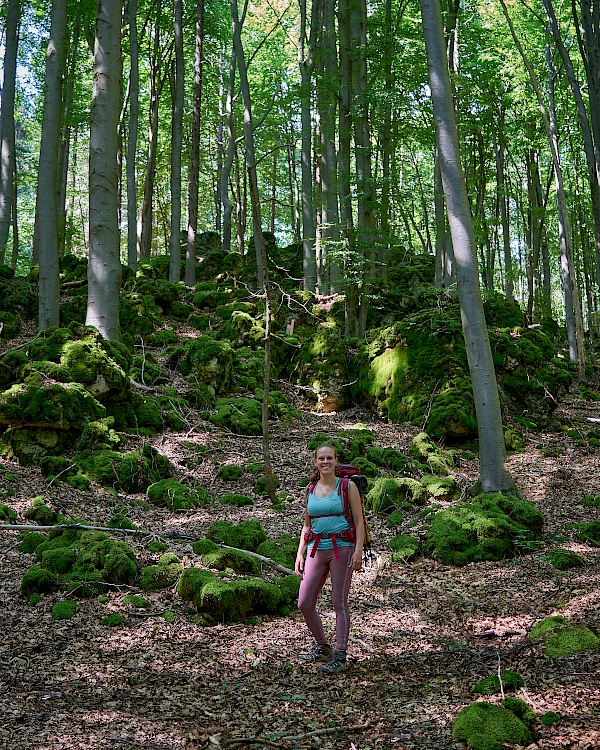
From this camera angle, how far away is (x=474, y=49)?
1659 centimetres

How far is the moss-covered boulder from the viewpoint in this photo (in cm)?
1207

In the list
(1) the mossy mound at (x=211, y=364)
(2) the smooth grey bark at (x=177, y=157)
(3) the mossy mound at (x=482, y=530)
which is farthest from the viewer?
(2) the smooth grey bark at (x=177, y=157)

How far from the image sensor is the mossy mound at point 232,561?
5.26 metres

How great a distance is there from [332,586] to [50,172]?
8.28 meters

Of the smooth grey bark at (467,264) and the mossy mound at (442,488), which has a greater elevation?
the smooth grey bark at (467,264)

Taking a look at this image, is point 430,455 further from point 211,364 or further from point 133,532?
point 133,532

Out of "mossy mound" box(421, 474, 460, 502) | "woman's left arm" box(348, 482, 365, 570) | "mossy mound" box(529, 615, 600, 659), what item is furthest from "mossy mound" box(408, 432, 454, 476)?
"woman's left arm" box(348, 482, 365, 570)

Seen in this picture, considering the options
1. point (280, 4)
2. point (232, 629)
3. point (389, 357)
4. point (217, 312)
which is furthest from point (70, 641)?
point (280, 4)

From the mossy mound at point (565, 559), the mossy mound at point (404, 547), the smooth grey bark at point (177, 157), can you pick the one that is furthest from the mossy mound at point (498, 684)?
the smooth grey bark at point (177, 157)

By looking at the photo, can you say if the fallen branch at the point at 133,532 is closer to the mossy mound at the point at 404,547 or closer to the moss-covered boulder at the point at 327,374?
the mossy mound at the point at 404,547

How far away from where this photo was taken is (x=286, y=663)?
416 centimetres

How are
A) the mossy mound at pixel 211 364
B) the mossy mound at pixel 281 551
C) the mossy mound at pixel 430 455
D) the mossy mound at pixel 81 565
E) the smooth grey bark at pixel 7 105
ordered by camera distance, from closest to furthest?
the mossy mound at pixel 81 565 → the mossy mound at pixel 281 551 → the mossy mound at pixel 430 455 → the mossy mound at pixel 211 364 → the smooth grey bark at pixel 7 105

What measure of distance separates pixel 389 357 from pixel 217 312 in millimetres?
5174

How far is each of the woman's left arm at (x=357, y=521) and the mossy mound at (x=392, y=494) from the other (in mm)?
3371
